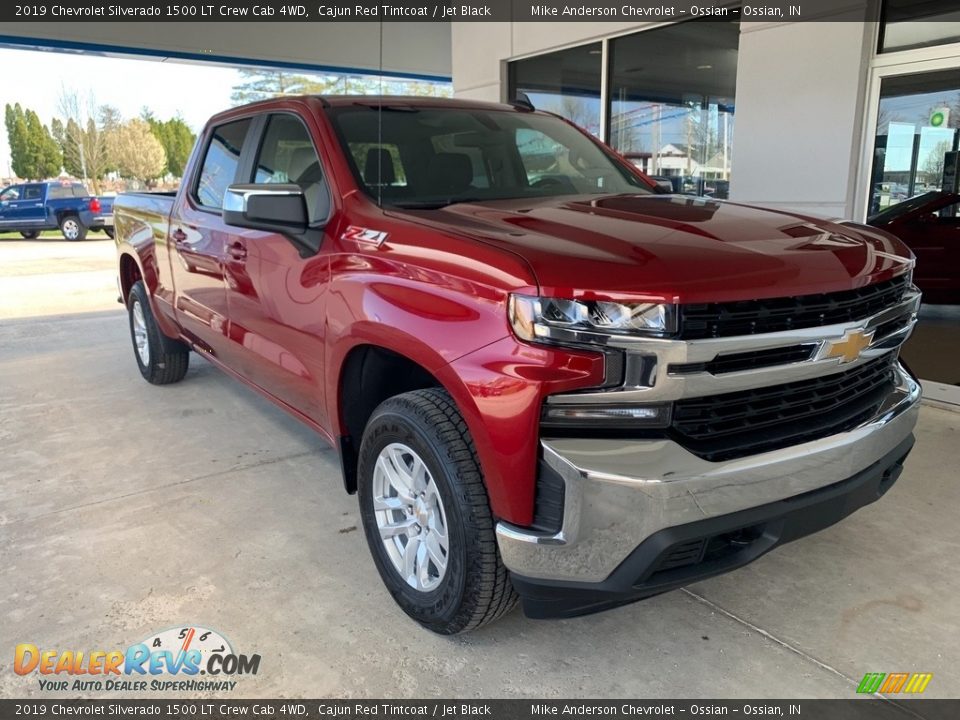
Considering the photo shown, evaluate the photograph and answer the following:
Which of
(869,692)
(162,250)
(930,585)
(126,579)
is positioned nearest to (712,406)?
(869,692)

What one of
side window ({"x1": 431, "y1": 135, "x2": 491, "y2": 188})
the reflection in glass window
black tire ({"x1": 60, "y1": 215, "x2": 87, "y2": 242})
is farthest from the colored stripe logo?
black tire ({"x1": 60, "y1": 215, "x2": 87, "y2": 242})

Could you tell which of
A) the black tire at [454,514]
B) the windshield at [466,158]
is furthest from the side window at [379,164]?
the black tire at [454,514]

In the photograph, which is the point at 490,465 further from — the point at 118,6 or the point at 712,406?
the point at 118,6

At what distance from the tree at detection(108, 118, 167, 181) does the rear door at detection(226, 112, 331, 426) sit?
4344 cm

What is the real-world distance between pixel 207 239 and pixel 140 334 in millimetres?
2197

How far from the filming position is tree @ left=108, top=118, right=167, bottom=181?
139 ft

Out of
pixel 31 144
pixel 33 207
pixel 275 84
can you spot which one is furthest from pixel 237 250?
pixel 31 144

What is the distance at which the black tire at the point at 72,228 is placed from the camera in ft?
70.6

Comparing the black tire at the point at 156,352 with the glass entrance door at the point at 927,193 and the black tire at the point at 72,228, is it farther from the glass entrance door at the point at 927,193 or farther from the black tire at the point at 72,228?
the black tire at the point at 72,228

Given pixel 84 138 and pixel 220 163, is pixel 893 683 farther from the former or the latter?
pixel 84 138

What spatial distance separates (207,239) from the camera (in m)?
4.00

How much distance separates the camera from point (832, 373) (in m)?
2.27

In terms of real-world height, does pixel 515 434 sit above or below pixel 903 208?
below

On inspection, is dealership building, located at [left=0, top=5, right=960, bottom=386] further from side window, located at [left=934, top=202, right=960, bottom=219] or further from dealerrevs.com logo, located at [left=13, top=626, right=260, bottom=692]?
dealerrevs.com logo, located at [left=13, top=626, right=260, bottom=692]
